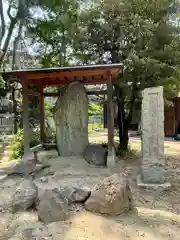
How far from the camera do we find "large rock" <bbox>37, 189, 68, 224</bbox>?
151 inches

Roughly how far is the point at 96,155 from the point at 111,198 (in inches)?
145

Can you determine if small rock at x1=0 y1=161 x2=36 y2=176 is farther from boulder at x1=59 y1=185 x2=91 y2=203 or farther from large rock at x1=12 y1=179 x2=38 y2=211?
boulder at x1=59 y1=185 x2=91 y2=203

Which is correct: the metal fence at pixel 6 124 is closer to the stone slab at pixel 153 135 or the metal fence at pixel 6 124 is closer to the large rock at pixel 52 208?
the stone slab at pixel 153 135

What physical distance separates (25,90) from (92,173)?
3.09 meters

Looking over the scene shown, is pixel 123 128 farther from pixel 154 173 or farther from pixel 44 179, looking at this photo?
pixel 44 179

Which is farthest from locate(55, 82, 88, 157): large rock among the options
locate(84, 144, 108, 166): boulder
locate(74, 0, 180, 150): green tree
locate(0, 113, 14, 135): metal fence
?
locate(0, 113, 14, 135): metal fence

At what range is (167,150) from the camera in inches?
433

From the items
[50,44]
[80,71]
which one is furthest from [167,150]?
[50,44]

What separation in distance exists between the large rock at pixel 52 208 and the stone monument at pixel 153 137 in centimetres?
239

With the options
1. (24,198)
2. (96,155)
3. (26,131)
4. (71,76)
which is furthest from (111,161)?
(24,198)

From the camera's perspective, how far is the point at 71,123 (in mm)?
8234

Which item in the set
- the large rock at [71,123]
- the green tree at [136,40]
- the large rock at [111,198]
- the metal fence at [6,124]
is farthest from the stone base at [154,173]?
the metal fence at [6,124]

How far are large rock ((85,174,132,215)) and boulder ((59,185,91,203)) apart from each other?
14 cm

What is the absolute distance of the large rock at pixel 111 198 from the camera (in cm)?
411
